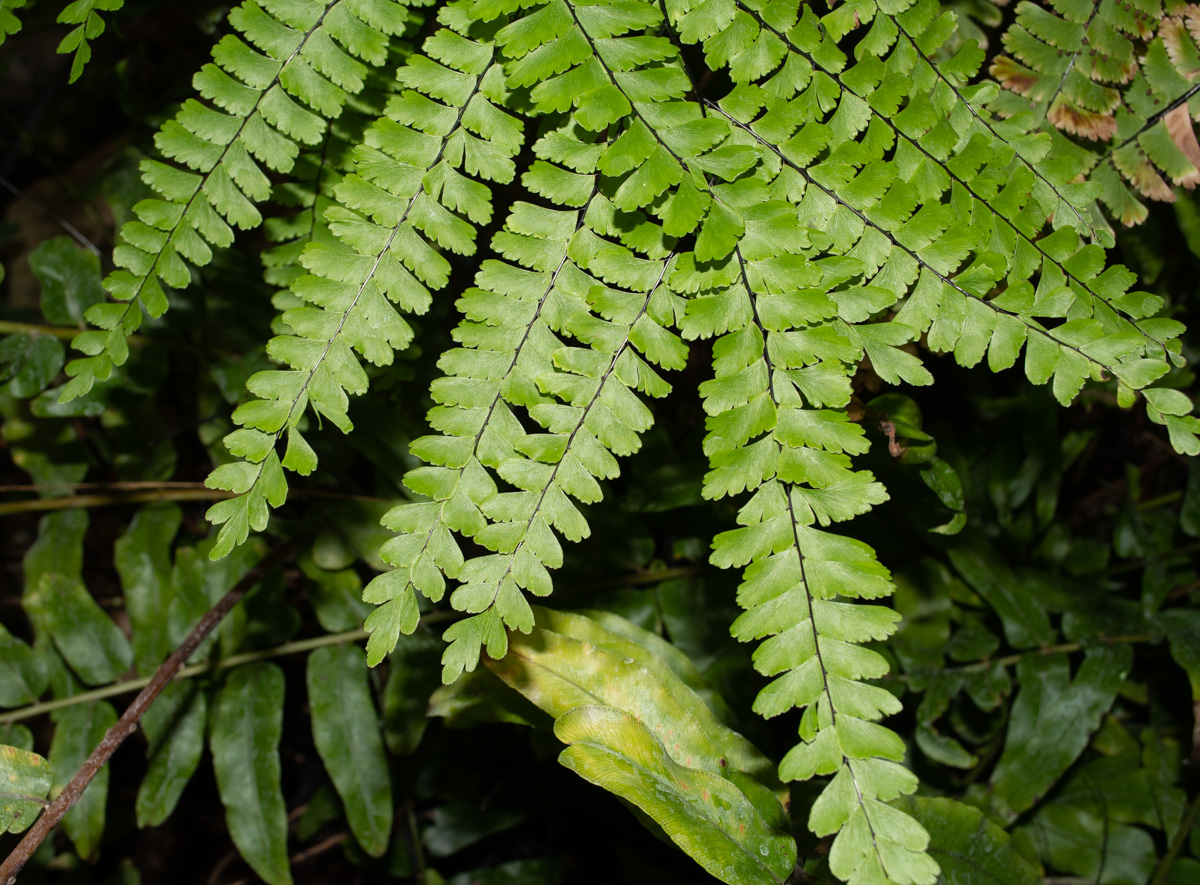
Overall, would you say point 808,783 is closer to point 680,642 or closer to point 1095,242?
point 680,642

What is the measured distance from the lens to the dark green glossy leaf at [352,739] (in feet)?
6.03

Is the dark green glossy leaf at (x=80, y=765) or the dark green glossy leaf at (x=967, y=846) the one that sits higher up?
the dark green glossy leaf at (x=967, y=846)

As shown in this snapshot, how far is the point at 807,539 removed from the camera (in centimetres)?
106

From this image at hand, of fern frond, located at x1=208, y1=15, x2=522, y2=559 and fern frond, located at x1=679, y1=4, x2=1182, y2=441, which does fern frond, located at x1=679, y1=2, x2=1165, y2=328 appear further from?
fern frond, located at x1=208, y1=15, x2=522, y2=559

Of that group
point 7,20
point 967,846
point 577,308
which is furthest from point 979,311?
point 7,20

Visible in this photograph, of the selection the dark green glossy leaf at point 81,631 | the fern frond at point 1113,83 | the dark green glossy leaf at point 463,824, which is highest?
the fern frond at point 1113,83

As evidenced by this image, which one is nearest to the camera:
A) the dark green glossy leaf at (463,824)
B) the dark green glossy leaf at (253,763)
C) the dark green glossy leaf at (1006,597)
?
the dark green glossy leaf at (253,763)

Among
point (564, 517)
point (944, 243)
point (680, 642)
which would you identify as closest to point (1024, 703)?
point (680, 642)

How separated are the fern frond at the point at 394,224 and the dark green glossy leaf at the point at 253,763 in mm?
936

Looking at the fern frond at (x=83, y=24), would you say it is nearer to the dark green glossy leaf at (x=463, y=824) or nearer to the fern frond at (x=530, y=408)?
the fern frond at (x=530, y=408)

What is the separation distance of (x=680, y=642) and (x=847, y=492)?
3.17ft

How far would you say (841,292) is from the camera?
1.16m

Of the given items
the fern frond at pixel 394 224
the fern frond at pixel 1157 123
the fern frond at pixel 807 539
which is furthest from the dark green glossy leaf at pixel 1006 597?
the fern frond at pixel 394 224

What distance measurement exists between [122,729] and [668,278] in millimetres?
1383
